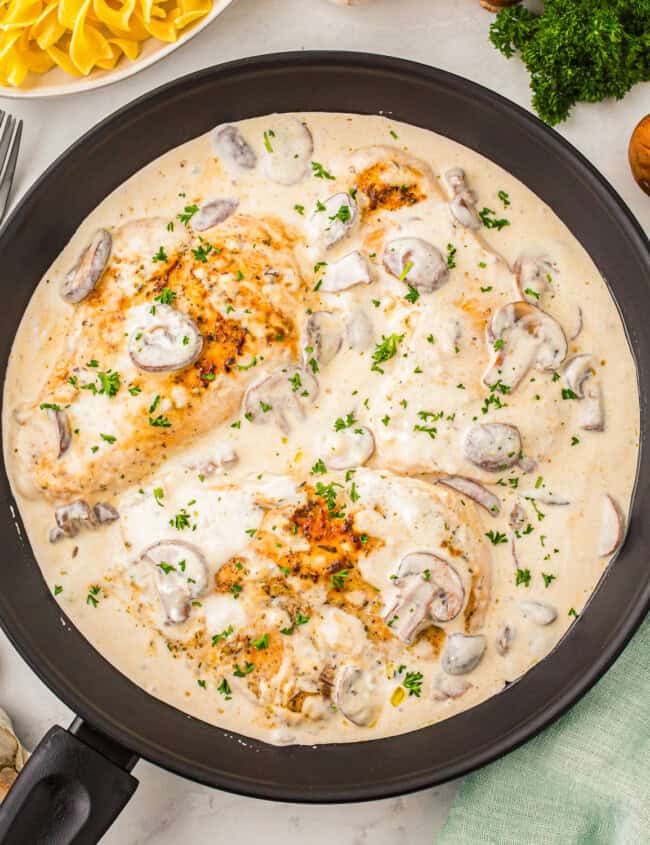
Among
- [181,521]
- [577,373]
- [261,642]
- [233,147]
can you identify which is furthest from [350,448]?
[233,147]

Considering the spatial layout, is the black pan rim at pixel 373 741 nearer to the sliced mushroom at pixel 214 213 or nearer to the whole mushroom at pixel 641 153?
the whole mushroom at pixel 641 153

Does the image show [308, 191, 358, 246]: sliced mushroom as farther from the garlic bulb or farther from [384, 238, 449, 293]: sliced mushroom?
the garlic bulb

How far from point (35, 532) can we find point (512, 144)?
8.06 feet

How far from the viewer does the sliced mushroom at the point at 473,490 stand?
3873 millimetres

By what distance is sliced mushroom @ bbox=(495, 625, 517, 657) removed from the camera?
3.98 meters

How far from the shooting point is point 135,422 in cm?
385

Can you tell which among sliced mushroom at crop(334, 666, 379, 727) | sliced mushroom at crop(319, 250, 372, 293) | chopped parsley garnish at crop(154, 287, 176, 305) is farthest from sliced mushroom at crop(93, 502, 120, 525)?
sliced mushroom at crop(319, 250, 372, 293)

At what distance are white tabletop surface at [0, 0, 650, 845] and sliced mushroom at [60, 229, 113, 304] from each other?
565 mm

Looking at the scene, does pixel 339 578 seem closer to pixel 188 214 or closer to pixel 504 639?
pixel 504 639

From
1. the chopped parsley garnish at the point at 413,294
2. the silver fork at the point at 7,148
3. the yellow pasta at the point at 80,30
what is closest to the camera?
the chopped parsley garnish at the point at 413,294

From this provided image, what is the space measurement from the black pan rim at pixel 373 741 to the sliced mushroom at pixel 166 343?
709 mm

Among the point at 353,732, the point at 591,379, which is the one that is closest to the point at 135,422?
the point at 353,732

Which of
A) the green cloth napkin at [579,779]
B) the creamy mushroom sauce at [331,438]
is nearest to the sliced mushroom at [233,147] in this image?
the creamy mushroom sauce at [331,438]

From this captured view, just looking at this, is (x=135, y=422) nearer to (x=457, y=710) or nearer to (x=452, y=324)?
(x=452, y=324)
